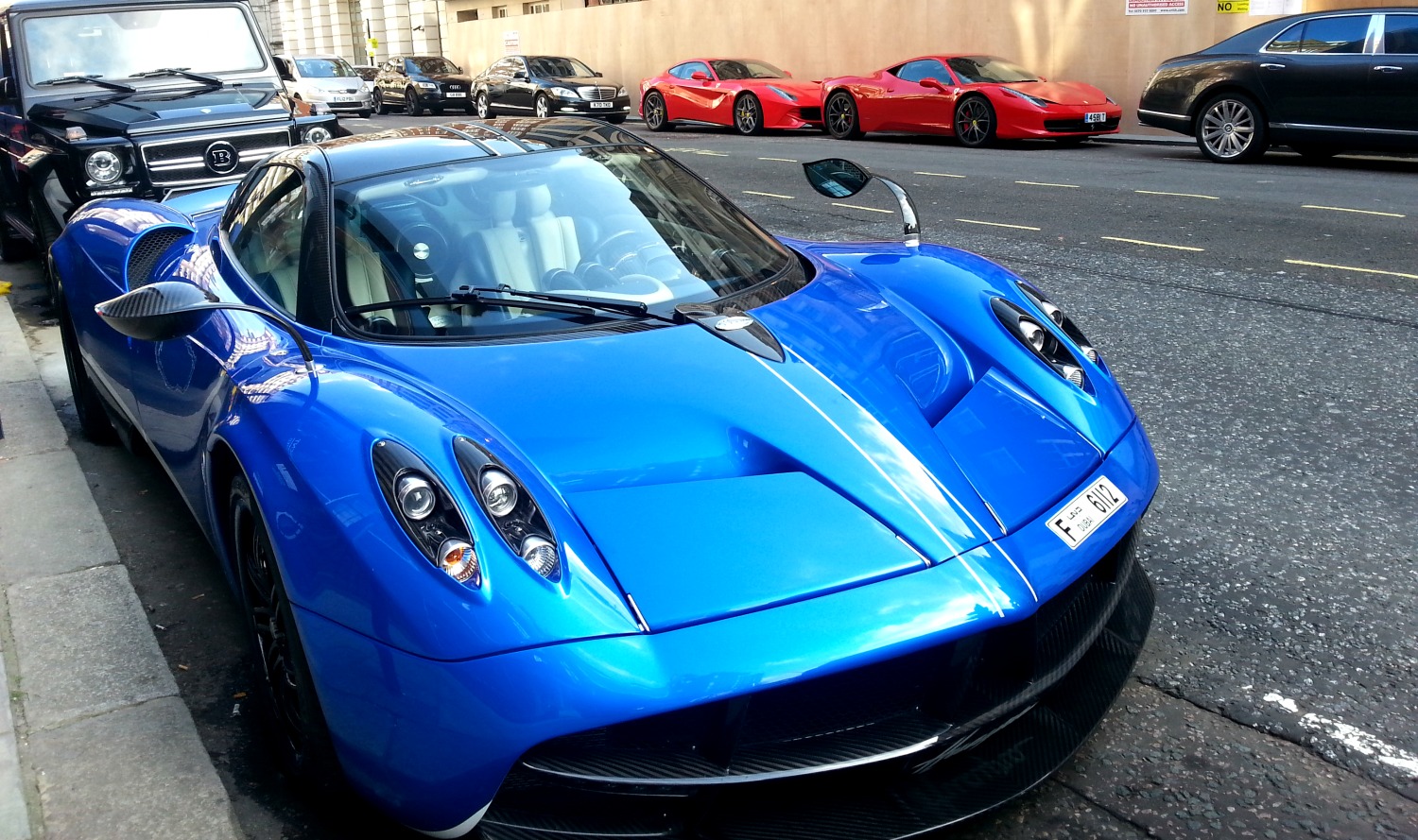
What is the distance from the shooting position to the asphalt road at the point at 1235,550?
99.6 inches

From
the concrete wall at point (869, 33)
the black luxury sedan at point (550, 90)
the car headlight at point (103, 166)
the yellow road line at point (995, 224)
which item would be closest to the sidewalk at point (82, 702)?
the car headlight at point (103, 166)

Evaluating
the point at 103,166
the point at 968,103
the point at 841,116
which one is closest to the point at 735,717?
the point at 103,166

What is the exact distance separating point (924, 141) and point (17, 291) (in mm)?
12854

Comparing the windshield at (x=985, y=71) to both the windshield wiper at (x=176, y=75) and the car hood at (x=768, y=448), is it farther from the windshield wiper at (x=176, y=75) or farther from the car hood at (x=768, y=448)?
the car hood at (x=768, y=448)

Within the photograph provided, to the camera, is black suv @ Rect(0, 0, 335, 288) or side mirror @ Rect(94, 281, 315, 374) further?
black suv @ Rect(0, 0, 335, 288)

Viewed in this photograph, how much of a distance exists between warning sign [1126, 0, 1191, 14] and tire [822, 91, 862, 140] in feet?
16.5

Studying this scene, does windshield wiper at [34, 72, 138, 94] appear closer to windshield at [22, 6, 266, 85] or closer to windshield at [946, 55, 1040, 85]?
windshield at [22, 6, 266, 85]

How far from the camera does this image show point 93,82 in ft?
26.1

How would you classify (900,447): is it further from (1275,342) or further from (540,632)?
(1275,342)

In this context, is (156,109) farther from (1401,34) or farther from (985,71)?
(985,71)

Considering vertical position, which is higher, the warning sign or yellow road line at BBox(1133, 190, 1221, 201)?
the warning sign

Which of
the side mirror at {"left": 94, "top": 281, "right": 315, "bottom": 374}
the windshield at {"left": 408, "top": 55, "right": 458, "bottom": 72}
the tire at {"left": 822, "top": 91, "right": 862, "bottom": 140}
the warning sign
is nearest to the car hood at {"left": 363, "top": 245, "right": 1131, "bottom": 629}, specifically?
the side mirror at {"left": 94, "top": 281, "right": 315, "bottom": 374}

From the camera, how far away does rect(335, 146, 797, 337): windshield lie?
3061 millimetres

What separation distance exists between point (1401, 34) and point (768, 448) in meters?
12.3
